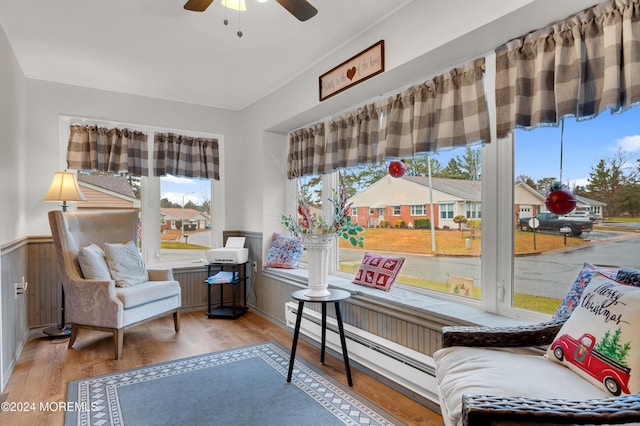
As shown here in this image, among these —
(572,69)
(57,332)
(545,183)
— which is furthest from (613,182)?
(57,332)

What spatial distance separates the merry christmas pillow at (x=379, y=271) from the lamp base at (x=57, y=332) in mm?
2700

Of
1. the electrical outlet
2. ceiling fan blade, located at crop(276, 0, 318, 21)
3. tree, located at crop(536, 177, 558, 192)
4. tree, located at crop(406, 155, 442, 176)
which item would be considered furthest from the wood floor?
ceiling fan blade, located at crop(276, 0, 318, 21)

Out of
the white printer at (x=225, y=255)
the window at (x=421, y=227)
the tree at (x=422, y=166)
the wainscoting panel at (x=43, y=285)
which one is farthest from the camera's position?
the white printer at (x=225, y=255)

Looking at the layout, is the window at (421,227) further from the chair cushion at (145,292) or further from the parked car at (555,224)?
the chair cushion at (145,292)

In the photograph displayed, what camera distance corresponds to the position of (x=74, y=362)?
113 inches

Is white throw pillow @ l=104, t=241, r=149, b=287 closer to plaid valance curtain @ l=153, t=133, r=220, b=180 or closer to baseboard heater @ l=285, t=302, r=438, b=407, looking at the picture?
plaid valance curtain @ l=153, t=133, r=220, b=180

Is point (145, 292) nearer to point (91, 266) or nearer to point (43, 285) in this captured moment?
point (91, 266)

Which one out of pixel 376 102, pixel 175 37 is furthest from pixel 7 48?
pixel 376 102

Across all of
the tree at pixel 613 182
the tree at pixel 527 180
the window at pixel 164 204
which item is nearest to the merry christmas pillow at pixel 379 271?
the tree at pixel 527 180

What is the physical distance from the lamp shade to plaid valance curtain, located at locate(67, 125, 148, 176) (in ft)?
1.61

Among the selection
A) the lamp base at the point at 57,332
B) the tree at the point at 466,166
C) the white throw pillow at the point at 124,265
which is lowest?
the lamp base at the point at 57,332

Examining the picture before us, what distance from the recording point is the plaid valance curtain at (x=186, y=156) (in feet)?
14.2

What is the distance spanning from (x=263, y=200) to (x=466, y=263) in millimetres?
2434

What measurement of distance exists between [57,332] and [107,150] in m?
1.88
